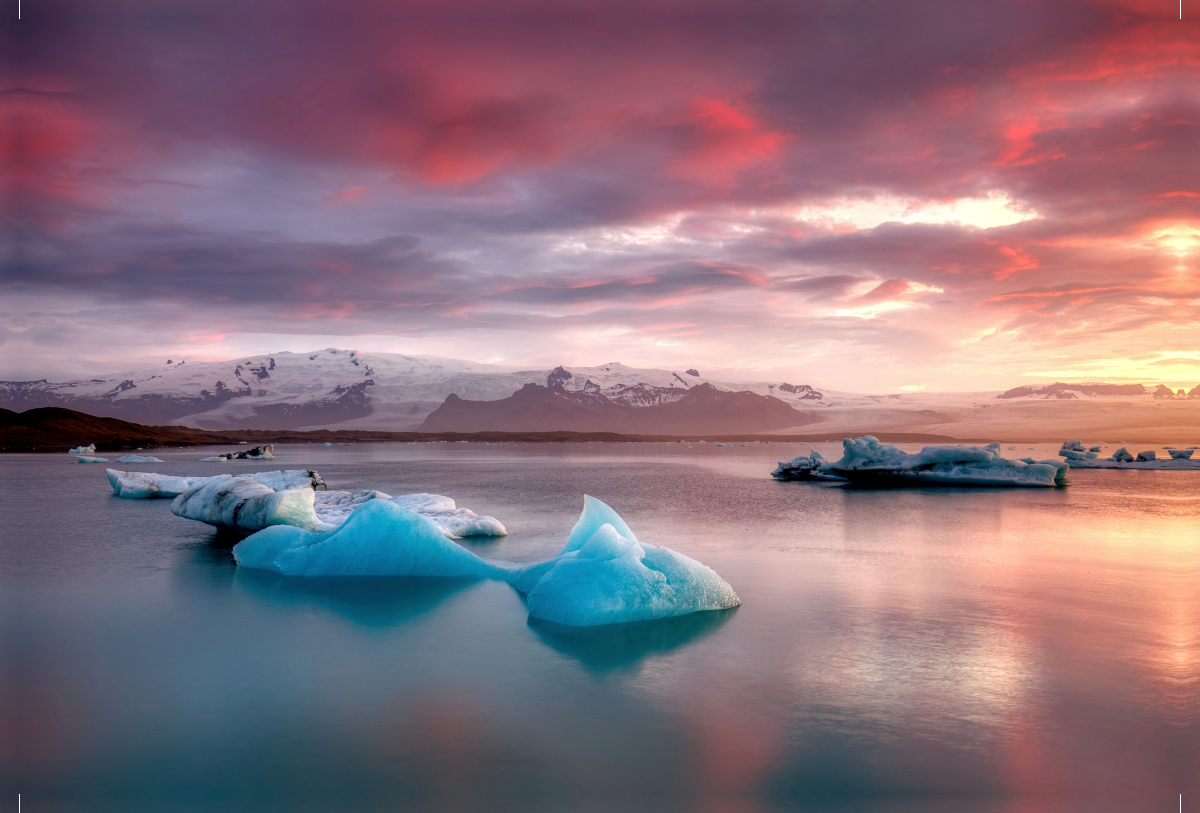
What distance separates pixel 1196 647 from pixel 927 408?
156m

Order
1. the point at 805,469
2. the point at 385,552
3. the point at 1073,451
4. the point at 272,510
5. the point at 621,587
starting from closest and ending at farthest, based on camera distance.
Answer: the point at 621,587
the point at 385,552
the point at 272,510
the point at 805,469
the point at 1073,451

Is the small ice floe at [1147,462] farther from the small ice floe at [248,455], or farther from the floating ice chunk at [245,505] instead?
the small ice floe at [248,455]

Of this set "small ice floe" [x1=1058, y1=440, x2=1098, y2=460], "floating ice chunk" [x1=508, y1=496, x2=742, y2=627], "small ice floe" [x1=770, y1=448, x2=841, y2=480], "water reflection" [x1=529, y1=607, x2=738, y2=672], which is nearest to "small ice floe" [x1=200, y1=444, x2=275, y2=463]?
"small ice floe" [x1=770, y1=448, x2=841, y2=480]

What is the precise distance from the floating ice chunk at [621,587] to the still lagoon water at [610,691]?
→ 247 mm

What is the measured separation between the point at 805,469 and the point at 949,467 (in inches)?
236

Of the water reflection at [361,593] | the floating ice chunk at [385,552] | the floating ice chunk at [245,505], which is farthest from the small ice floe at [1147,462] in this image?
the floating ice chunk at [245,505]

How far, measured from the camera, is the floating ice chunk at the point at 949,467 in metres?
26.0

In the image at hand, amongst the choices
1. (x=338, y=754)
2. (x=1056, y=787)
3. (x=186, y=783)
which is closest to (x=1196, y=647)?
(x=1056, y=787)

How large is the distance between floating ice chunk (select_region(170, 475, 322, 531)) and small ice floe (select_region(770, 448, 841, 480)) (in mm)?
22932

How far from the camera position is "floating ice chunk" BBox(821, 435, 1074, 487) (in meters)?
26.0

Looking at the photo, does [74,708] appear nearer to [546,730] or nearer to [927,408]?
[546,730]

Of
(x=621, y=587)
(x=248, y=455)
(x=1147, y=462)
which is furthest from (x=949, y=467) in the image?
(x=248, y=455)

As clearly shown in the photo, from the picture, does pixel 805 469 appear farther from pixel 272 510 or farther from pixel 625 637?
pixel 625 637

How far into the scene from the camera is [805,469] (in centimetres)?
3061
